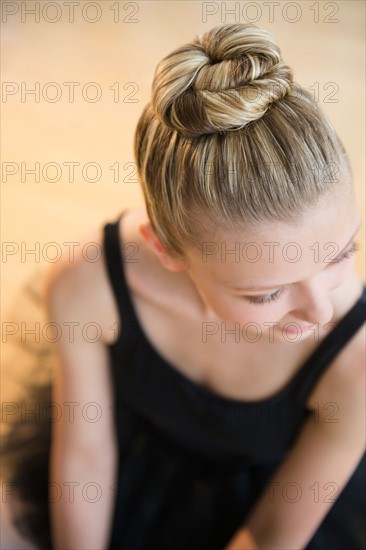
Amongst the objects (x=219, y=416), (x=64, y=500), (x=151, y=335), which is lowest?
(x=64, y=500)

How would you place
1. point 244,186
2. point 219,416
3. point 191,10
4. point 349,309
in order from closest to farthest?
point 244,186
point 349,309
point 219,416
point 191,10

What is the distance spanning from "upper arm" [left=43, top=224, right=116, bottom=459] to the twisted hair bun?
A: 315 millimetres

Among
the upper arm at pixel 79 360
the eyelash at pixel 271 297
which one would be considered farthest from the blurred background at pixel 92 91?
the eyelash at pixel 271 297

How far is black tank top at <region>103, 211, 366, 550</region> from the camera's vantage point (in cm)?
90

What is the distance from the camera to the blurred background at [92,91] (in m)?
1.65

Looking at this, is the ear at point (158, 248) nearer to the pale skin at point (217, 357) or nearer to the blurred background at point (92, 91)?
the pale skin at point (217, 357)

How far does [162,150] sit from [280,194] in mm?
117

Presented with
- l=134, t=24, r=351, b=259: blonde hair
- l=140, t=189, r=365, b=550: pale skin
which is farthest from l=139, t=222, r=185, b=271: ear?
l=134, t=24, r=351, b=259: blonde hair

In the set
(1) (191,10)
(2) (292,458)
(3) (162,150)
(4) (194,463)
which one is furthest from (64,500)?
(1) (191,10)

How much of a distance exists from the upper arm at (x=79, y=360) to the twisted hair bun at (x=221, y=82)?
1.03 ft

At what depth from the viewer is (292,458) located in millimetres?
891

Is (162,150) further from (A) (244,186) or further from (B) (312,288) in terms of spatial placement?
(B) (312,288)

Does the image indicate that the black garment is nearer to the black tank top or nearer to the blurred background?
the black tank top

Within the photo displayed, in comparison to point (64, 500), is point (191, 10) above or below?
above
